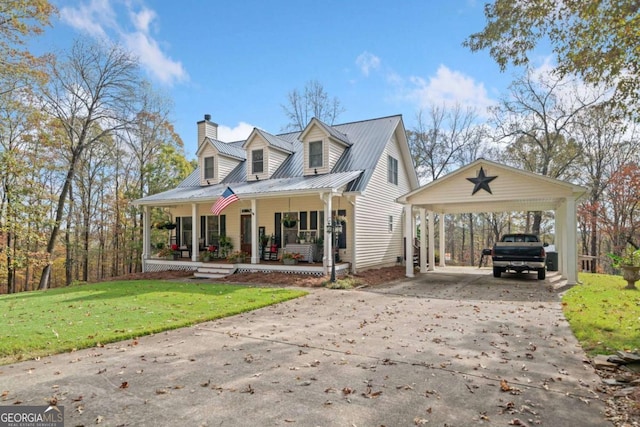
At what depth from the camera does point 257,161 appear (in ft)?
59.2

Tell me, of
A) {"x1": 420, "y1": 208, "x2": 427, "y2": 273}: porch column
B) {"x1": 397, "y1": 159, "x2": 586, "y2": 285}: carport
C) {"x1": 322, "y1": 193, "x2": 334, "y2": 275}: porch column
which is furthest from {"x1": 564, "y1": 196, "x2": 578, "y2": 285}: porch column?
{"x1": 322, "y1": 193, "x2": 334, "y2": 275}: porch column

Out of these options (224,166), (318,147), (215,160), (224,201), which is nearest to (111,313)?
(224,201)

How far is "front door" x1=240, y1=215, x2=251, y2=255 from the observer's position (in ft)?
58.0

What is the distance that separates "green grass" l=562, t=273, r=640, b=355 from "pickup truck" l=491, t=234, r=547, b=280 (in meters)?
2.10

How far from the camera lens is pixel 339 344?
229 inches

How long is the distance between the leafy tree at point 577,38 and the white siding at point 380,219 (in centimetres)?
857

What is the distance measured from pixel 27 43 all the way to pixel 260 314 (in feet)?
52.3

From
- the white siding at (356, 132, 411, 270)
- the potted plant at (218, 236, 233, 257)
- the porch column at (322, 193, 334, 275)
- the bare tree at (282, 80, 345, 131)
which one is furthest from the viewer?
the bare tree at (282, 80, 345, 131)

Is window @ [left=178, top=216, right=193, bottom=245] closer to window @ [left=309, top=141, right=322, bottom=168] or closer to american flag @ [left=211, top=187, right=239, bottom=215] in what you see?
american flag @ [left=211, top=187, right=239, bottom=215]

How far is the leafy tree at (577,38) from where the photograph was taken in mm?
6102

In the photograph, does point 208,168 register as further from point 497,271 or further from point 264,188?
point 497,271

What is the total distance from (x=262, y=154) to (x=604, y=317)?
1469cm

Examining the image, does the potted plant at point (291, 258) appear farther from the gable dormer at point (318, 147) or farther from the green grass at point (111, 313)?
the gable dormer at point (318, 147)

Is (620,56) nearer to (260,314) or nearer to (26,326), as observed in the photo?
(260,314)
